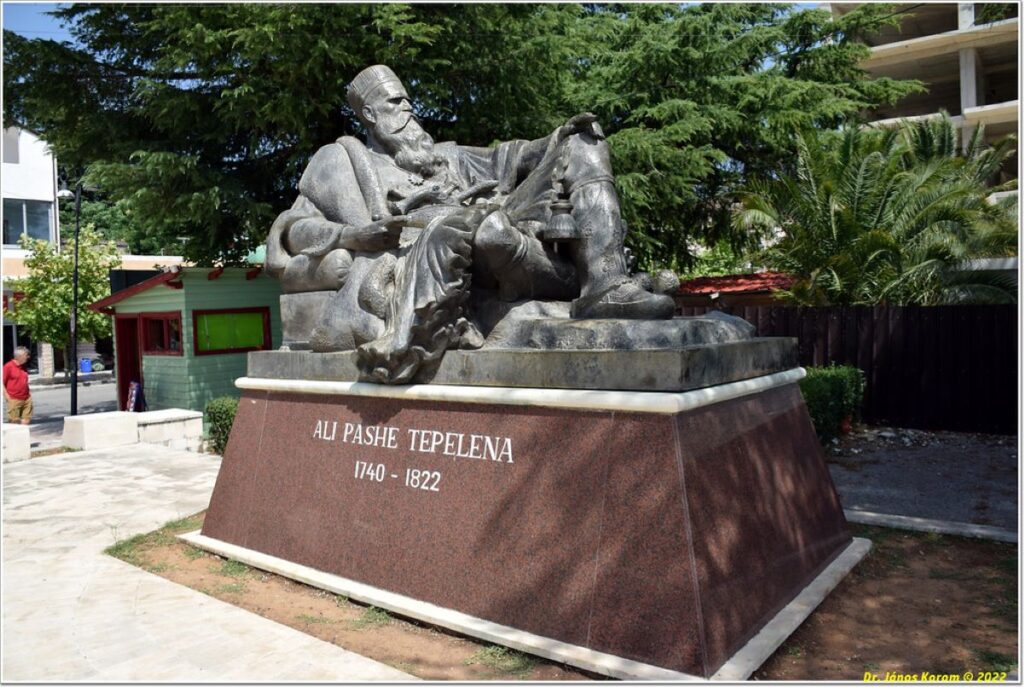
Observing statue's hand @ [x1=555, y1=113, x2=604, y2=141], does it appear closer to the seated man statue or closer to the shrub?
the seated man statue

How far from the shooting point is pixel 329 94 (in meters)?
10.6

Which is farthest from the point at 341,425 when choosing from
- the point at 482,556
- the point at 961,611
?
the point at 961,611

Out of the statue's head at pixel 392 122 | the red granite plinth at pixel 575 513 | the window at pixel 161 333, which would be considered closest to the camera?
the red granite plinth at pixel 575 513

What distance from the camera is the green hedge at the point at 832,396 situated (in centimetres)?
944

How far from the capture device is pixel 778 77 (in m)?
15.1

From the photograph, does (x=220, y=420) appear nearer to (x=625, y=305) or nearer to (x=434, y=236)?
(x=434, y=236)

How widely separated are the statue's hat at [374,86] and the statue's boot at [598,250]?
178 cm

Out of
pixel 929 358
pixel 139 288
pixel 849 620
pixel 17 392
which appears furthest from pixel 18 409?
pixel 929 358

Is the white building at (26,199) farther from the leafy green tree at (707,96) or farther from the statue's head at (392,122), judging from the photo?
the statue's head at (392,122)

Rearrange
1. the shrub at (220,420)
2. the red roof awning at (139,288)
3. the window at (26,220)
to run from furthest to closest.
→ the window at (26,220)
the red roof awning at (139,288)
the shrub at (220,420)

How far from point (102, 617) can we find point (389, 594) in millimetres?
1485

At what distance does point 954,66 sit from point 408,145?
27302mm

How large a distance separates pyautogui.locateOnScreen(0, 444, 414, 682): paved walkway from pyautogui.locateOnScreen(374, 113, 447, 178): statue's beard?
9.37ft

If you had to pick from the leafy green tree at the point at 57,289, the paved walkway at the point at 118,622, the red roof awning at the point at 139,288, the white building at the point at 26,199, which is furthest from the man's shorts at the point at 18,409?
the white building at the point at 26,199
